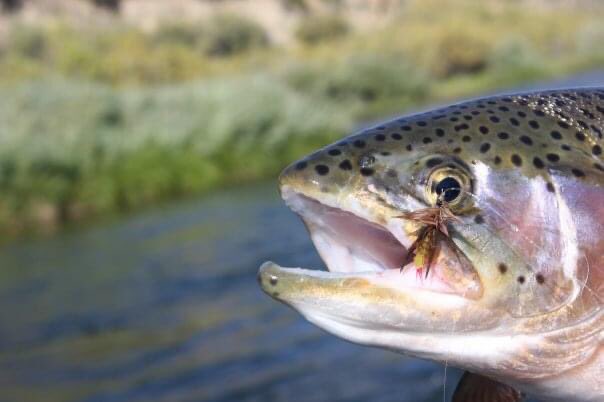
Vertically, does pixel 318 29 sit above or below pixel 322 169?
below

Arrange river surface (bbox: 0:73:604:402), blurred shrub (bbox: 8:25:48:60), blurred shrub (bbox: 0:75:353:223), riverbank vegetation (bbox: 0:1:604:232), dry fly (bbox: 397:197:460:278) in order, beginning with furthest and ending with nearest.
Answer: blurred shrub (bbox: 8:25:48:60) → riverbank vegetation (bbox: 0:1:604:232) → blurred shrub (bbox: 0:75:353:223) → river surface (bbox: 0:73:604:402) → dry fly (bbox: 397:197:460:278)

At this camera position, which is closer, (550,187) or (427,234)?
(427,234)

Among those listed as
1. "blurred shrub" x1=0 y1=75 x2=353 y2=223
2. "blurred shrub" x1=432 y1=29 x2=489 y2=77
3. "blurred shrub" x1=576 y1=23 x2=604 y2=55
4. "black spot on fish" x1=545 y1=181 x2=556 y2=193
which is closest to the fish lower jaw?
"black spot on fish" x1=545 y1=181 x2=556 y2=193

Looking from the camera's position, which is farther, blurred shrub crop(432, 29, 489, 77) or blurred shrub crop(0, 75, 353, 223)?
blurred shrub crop(432, 29, 489, 77)

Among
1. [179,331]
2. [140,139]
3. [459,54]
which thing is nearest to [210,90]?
[140,139]

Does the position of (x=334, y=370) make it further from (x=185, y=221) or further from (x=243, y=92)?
(x=243, y=92)

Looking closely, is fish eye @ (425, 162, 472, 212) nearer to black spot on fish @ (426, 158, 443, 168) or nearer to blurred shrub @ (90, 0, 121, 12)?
black spot on fish @ (426, 158, 443, 168)

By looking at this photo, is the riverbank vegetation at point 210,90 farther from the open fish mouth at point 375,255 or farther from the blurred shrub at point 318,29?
the open fish mouth at point 375,255

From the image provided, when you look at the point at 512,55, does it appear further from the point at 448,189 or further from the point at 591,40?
the point at 448,189
